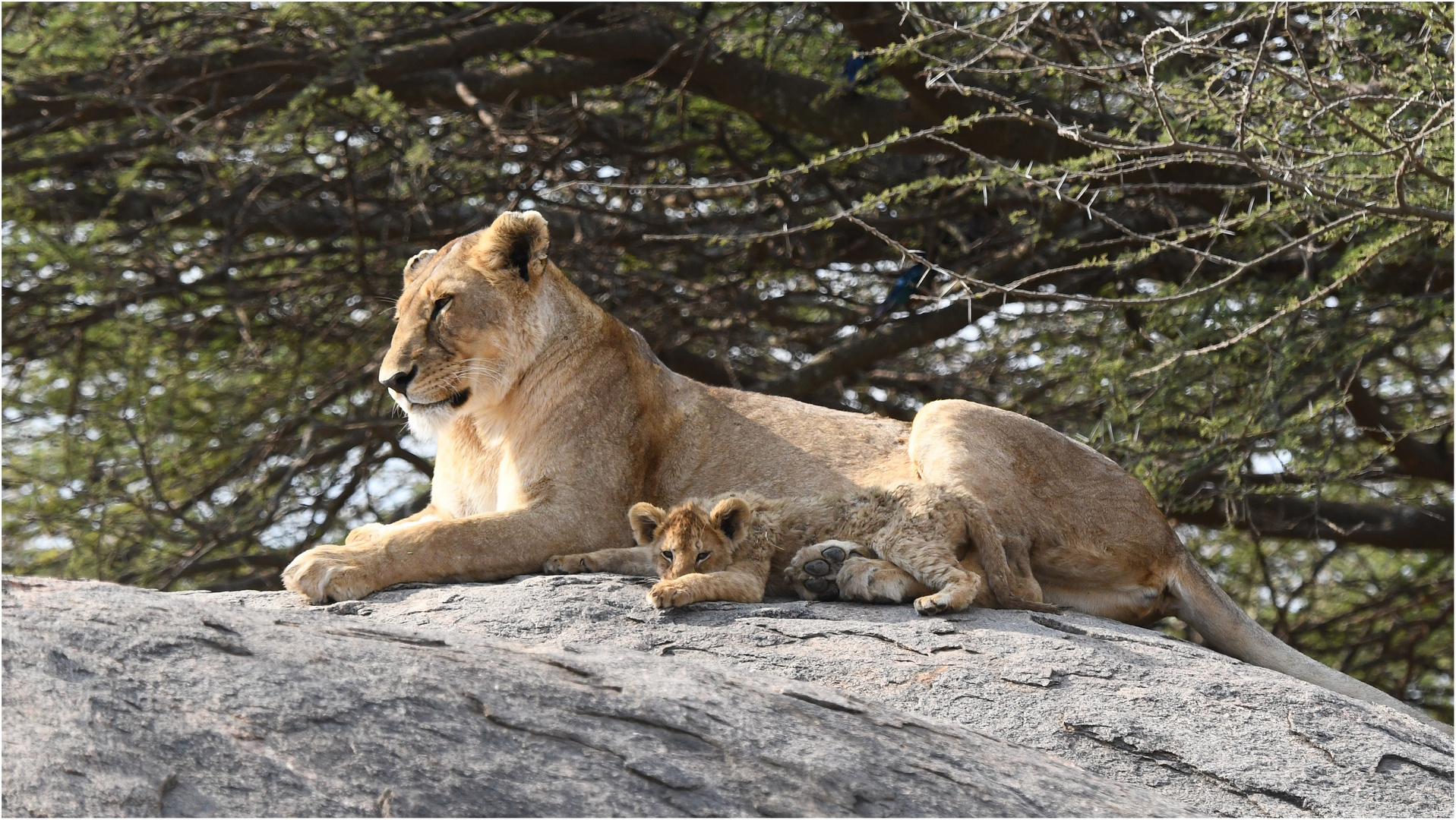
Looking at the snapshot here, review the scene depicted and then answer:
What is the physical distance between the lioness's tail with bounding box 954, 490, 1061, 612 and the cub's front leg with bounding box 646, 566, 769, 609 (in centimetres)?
77

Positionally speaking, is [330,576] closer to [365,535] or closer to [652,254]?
[365,535]

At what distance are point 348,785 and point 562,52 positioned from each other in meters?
6.85

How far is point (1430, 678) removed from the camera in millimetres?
12703

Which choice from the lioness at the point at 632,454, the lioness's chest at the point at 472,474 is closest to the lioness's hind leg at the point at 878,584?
the lioness at the point at 632,454

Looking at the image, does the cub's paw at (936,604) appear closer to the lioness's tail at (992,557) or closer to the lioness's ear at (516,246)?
the lioness's tail at (992,557)

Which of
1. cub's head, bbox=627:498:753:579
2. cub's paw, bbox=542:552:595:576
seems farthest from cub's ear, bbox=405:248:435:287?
cub's head, bbox=627:498:753:579

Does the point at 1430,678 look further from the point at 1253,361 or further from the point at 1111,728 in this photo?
the point at 1111,728

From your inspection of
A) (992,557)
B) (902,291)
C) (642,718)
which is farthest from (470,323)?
(902,291)

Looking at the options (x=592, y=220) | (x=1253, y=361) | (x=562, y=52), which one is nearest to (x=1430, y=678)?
(x=1253, y=361)

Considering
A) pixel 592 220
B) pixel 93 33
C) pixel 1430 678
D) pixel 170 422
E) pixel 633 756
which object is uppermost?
pixel 93 33

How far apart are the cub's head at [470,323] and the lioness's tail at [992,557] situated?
6.36 ft

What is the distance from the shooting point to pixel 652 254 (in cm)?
1037

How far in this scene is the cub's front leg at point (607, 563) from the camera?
17.8 feet

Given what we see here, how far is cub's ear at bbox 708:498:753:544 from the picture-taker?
203 inches
